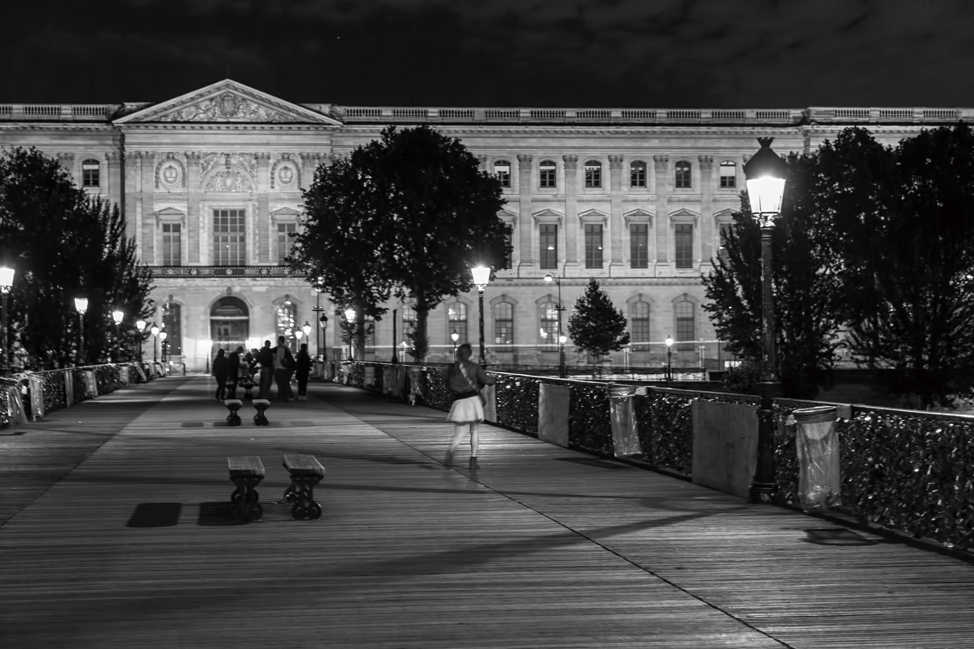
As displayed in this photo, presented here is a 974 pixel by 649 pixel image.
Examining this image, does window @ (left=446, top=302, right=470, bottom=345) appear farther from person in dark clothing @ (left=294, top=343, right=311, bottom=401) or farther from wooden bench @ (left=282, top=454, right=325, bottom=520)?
wooden bench @ (left=282, top=454, right=325, bottom=520)

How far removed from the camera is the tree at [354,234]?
5494 centimetres

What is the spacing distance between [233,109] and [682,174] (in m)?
32.9

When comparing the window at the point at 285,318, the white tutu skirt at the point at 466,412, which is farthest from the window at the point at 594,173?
the white tutu skirt at the point at 466,412

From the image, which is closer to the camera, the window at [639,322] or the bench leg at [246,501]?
the bench leg at [246,501]

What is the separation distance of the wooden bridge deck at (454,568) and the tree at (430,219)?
36.2m

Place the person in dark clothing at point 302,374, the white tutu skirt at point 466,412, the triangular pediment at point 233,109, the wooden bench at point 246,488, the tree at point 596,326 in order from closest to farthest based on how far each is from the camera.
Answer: the wooden bench at point 246,488 < the white tutu skirt at point 466,412 < the person in dark clothing at point 302,374 < the tree at point 596,326 < the triangular pediment at point 233,109

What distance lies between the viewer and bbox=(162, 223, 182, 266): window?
9488cm

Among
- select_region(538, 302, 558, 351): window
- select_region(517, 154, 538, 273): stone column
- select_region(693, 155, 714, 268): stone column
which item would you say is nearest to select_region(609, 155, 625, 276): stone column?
select_region(538, 302, 558, 351): window

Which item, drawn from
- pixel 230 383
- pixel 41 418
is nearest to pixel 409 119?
pixel 230 383

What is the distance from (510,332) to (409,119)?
1710 centimetres

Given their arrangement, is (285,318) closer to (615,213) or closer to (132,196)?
(132,196)

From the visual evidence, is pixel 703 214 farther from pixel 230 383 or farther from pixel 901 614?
pixel 901 614

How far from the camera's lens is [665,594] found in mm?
9242

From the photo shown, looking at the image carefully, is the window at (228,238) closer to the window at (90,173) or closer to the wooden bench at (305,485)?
the window at (90,173)
